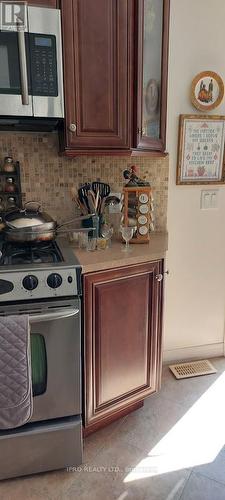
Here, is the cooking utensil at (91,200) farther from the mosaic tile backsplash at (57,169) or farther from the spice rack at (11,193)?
the spice rack at (11,193)

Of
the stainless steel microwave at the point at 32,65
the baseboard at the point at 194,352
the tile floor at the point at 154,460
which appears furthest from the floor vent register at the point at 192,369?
the stainless steel microwave at the point at 32,65

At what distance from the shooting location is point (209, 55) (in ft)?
6.53

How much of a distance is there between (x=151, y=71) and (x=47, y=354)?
4.52 feet

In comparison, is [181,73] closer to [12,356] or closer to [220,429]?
[12,356]

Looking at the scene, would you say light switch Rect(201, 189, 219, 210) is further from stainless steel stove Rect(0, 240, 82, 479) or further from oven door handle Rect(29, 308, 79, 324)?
oven door handle Rect(29, 308, 79, 324)

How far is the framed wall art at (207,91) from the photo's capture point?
6.56 ft

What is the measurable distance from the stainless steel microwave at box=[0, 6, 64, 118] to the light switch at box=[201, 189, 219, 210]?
1104mm

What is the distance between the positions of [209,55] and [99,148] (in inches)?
37.2

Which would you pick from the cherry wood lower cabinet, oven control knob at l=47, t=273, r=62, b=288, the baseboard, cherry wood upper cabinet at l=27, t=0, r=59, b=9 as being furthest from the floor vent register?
cherry wood upper cabinet at l=27, t=0, r=59, b=9

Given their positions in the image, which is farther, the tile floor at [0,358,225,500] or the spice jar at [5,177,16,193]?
the spice jar at [5,177,16,193]

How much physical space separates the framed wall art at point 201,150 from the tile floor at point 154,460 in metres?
1.30

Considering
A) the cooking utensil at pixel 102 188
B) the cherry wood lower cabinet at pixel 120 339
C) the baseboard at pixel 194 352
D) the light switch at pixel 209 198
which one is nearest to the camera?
the cherry wood lower cabinet at pixel 120 339

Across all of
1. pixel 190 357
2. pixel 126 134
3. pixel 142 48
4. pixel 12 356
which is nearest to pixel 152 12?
pixel 142 48

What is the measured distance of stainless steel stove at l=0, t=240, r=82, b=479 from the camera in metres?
1.33
